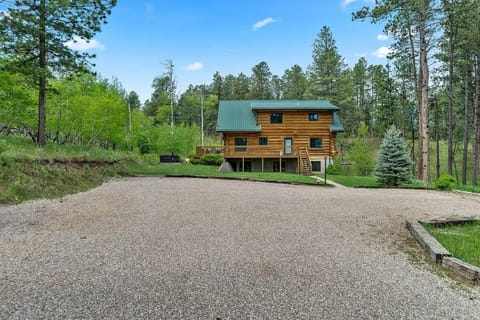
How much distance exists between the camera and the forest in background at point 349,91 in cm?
1313

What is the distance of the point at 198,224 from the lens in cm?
579

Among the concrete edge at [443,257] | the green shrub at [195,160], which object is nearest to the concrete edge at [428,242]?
the concrete edge at [443,257]

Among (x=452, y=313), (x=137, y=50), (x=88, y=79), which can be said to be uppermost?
(x=137, y=50)

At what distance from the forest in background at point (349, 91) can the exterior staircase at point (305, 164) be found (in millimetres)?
6936

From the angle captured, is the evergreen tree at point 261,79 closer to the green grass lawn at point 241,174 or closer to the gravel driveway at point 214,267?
the green grass lawn at point 241,174

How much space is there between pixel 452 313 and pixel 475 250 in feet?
7.07

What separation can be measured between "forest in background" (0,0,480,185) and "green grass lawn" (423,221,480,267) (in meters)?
9.68

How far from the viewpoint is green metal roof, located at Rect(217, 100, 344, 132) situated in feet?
75.1

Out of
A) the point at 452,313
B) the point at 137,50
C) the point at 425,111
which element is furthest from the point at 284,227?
the point at 137,50

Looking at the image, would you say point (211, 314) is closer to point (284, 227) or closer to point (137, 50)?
point (284, 227)

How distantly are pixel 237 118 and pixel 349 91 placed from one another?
20291 mm

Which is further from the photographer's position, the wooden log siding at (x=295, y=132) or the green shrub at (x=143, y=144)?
the green shrub at (x=143, y=144)

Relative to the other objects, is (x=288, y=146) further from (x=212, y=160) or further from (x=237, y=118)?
(x=212, y=160)

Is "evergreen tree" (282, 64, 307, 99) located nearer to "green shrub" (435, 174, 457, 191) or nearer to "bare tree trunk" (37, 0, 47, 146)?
"green shrub" (435, 174, 457, 191)
